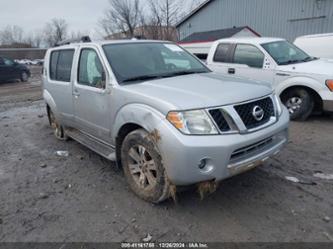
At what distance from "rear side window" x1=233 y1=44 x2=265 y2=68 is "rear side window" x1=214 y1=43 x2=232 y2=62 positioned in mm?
221

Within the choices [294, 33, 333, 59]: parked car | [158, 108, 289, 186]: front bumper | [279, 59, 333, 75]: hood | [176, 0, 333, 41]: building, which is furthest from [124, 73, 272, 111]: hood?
[176, 0, 333, 41]: building

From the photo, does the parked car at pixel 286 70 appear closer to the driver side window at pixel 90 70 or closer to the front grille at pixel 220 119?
the driver side window at pixel 90 70

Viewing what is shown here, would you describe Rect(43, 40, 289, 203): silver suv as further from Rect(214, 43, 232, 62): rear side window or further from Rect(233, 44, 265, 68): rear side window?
Rect(214, 43, 232, 62): rear side window

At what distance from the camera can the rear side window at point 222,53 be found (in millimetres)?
7438

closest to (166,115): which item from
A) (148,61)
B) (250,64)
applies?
(148,61)

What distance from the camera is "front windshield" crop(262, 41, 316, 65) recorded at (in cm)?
672

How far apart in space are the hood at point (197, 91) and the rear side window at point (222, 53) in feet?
12.8

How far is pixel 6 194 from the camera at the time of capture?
12.3ft

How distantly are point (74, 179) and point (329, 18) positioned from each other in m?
16.9

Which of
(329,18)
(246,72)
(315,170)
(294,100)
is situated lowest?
(315,170)

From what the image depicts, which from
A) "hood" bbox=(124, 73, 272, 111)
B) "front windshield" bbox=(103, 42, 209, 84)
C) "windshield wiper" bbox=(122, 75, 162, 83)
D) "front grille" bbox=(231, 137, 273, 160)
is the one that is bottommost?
"front grille" bbox=(231, 137, 273, 160)

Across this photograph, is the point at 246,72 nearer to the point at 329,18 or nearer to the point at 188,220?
the point at 188,220

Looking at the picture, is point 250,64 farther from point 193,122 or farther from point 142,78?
point 193,122

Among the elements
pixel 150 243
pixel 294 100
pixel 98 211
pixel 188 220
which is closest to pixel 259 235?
pixel 188 220
